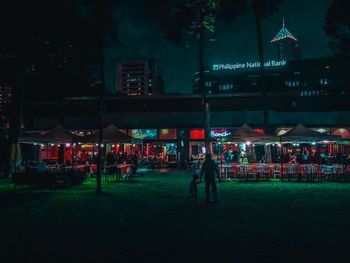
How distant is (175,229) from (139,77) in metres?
181

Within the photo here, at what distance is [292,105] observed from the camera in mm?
32188

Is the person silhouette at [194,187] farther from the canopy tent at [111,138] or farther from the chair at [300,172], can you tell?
the chair at [300,172]

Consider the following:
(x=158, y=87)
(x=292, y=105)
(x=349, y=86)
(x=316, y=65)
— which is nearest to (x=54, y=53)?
(x=292, y=105)

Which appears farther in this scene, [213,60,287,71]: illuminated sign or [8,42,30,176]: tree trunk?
[213,60,287,71]: illuminated sign

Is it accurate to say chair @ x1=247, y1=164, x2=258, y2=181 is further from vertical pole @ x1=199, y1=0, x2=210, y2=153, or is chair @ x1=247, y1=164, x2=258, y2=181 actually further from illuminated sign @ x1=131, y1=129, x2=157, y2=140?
illuminated sign @ x1=131, y1=129, x2=157, y2=140

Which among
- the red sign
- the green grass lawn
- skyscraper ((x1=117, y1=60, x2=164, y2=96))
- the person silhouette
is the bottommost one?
the green grass lawn

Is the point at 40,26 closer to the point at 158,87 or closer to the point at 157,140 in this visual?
the point at 157,140

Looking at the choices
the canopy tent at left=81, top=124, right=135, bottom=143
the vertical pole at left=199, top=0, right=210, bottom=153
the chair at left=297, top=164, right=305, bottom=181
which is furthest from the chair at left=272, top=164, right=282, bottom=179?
the canopy tent at left=81, top=124, right=135, bottom=143

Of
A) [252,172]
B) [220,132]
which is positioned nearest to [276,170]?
[252,172]

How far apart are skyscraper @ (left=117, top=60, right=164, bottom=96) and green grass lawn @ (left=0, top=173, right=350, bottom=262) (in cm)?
16826

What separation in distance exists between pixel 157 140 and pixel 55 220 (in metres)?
23.2

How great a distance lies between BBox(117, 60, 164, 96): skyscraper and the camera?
591 ft

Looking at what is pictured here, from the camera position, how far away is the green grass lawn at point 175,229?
18.5 ft

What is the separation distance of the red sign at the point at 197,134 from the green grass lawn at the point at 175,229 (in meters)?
18.7
